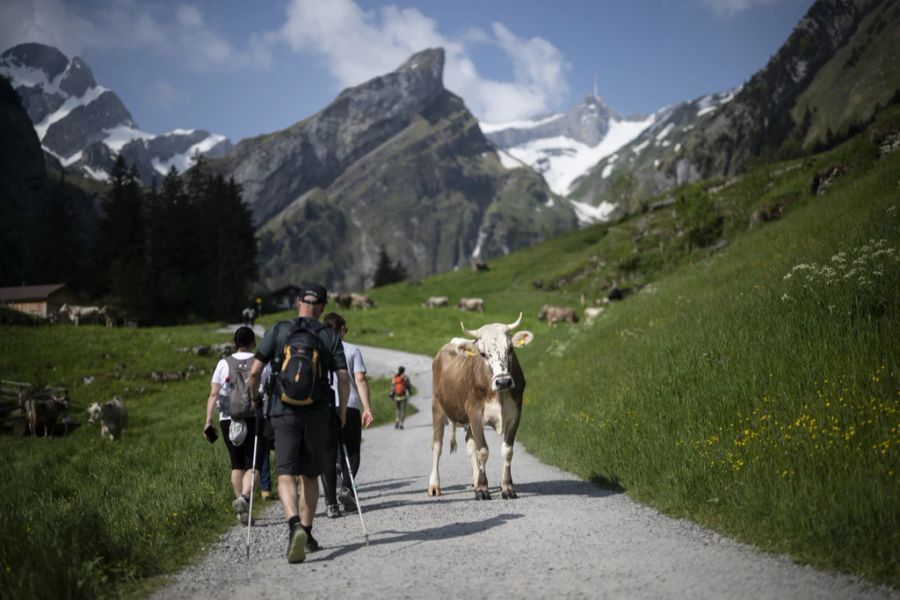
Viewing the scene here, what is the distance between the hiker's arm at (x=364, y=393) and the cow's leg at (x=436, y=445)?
1992mm

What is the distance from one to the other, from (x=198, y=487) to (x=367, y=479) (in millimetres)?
3792

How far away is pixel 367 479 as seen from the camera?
43.1 feet

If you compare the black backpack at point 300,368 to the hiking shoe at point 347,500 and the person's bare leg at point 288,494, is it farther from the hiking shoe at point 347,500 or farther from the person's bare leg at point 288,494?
the hiking shoe at point 347,500

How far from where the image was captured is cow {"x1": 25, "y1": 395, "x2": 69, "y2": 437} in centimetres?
2664

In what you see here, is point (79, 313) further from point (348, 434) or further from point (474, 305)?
point (348, 434)

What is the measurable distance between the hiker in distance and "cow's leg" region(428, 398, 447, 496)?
378cm

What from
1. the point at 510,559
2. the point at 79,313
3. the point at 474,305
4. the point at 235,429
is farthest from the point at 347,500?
the point at 474,305

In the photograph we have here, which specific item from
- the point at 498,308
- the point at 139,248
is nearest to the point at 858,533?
the point at 498,308

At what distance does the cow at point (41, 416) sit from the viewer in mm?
26641

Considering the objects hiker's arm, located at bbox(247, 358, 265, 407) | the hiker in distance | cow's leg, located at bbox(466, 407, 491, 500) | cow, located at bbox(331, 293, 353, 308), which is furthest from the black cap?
cow, located at bbox(331, 293, 353, 308)

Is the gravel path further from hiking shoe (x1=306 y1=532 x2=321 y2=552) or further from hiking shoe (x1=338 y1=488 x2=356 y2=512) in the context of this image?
hiking shoe (x1=338 y1=488 x2=356 y2=512)

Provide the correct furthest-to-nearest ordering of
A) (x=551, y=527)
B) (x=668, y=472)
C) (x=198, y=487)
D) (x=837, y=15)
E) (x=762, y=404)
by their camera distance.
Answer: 1. (x=837, y=15)
2. (x=198, y=487)
3. (x=762, y=404)
4. (x=668, y=472)
5. (x=551, y=527)

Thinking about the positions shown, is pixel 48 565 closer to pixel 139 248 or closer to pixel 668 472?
pixel 668 472

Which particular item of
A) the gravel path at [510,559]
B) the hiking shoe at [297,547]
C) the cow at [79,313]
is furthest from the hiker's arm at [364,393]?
the cow at [79,313]
